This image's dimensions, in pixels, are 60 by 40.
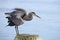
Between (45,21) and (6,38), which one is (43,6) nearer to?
(45,21)

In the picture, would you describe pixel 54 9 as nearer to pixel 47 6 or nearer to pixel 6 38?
pixel 47 6

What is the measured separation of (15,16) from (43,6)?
9.35 metres

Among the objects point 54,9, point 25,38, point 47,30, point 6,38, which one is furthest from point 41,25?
point 25,38

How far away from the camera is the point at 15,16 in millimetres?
6461

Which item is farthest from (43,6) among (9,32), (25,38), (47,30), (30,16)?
(25,38)

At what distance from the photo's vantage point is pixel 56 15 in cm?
1419

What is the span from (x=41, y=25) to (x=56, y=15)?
262 centimetres

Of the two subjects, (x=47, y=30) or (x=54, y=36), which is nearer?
(x=54, y=36)

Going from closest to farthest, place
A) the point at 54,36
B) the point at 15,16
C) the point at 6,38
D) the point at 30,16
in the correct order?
the point at 15,16 → the point at 30,16 → the point at 6,38 → the point at 54,36

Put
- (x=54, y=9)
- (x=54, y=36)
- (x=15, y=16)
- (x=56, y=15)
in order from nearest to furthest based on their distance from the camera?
(x=15, y=16), (x=54, y=36), (x=56, y=15), (x=54, y=9)

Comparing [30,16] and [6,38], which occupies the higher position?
[30,16]

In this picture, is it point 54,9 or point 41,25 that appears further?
point 54,9

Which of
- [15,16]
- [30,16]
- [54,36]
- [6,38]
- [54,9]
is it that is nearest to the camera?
[15,16]

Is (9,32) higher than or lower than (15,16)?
lower
